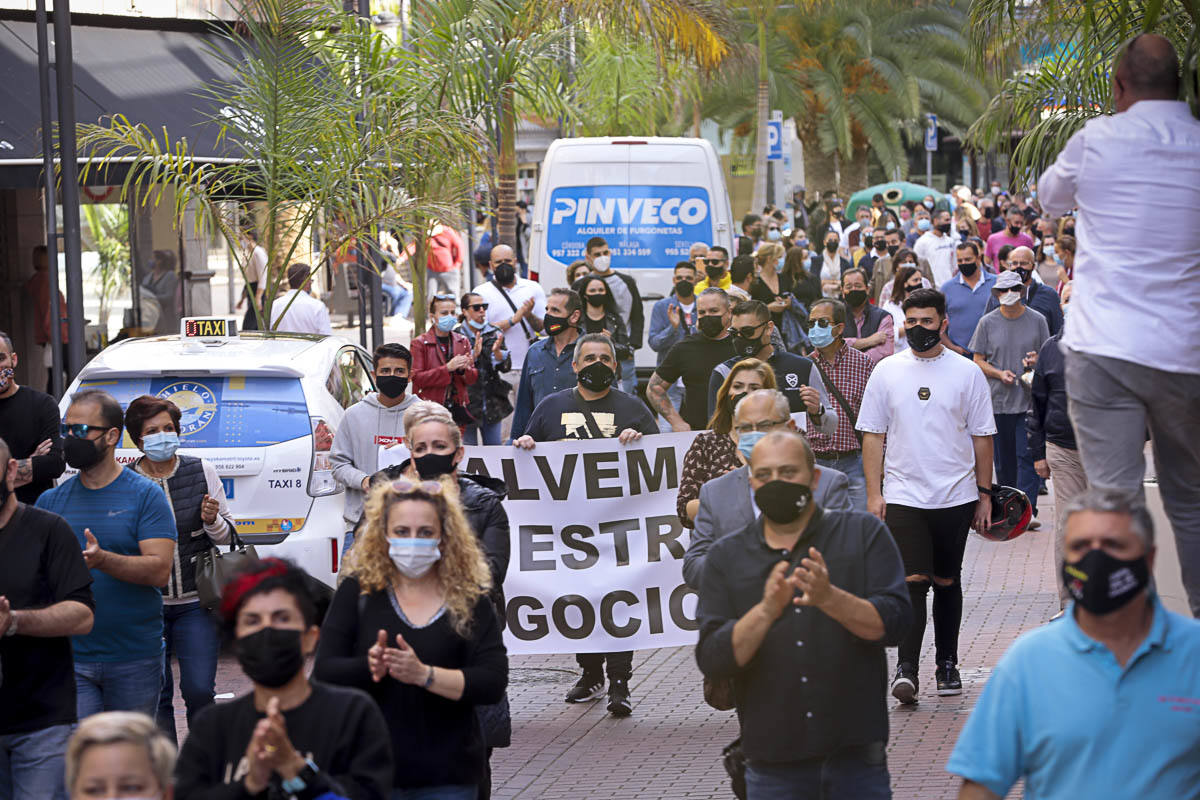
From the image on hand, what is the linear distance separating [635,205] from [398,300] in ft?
59.4

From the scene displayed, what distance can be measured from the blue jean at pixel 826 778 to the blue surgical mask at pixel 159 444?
11.2ft

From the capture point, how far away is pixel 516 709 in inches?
360

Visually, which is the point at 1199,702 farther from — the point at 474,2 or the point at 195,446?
the point at 474,2

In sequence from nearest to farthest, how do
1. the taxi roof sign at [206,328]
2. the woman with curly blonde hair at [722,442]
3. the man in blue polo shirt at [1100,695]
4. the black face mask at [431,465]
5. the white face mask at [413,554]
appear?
the man in blue polo shirt at [1100,695]
the white face mask at [413,554]
the black face mask at [431,465]
the woman with curly blonde hair at [722,442]
the taxi roof sign at [206,328]

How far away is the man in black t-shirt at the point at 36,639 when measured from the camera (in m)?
5.87

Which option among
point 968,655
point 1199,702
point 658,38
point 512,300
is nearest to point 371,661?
point 1199,702

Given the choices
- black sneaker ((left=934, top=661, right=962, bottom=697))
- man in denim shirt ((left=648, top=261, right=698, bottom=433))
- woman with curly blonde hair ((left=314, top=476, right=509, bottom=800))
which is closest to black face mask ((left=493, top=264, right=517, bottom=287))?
man in denim shirt ((left=648, top=261, right=698, bottom=433))

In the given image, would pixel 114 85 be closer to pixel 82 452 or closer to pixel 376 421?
pixel 376 421

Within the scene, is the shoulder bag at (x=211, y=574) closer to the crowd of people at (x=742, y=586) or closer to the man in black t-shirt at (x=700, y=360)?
the crowd of people at (x=742, y=586)

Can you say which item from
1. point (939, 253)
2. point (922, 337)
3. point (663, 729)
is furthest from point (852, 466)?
point (939, 253)

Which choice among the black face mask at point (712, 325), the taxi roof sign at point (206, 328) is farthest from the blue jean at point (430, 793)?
the black face mask at point (712, 325)

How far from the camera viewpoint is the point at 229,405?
9742 millimetres

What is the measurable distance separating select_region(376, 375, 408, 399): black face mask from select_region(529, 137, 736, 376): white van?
8328 millimetres

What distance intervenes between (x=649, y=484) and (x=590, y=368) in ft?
2.30
